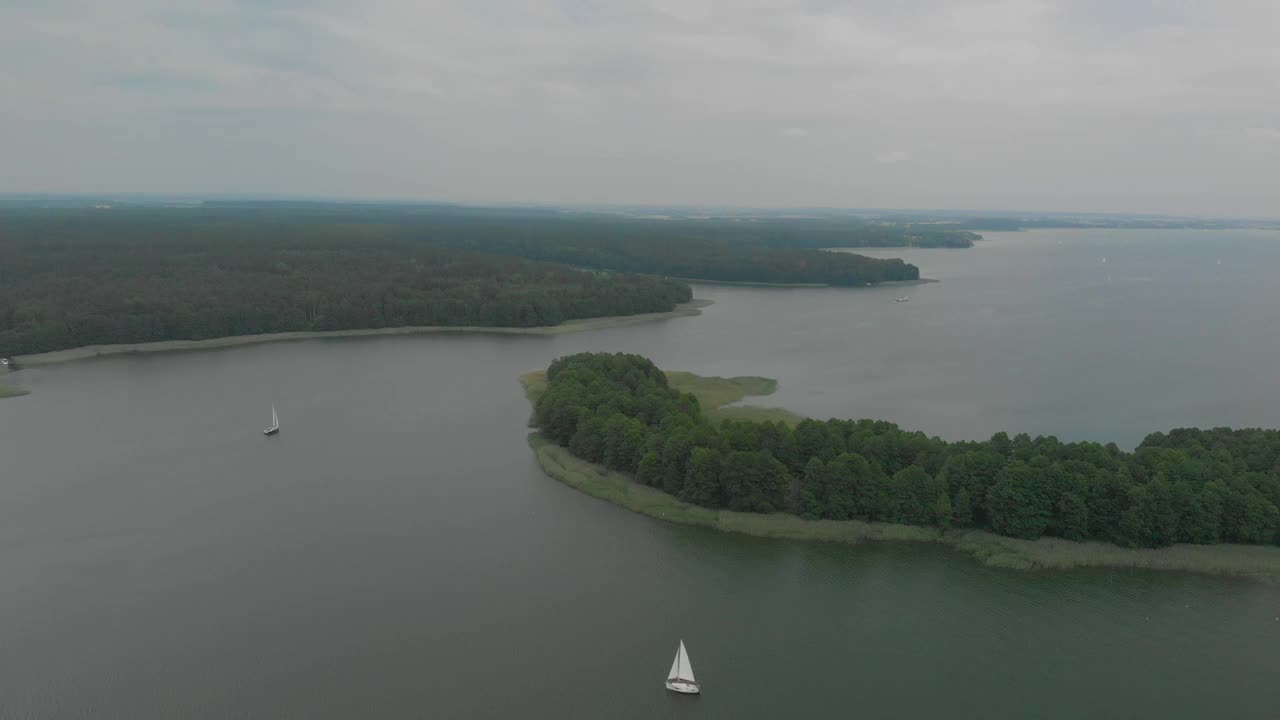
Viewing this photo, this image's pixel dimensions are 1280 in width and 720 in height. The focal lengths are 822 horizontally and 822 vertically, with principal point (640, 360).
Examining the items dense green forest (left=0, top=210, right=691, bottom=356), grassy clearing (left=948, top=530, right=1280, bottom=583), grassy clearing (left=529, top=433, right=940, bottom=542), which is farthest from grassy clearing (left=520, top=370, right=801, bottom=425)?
dense green forest (left=0, top=210, right=691, bottom=356)

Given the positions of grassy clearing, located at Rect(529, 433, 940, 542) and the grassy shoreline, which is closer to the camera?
grassy clearing, located at Rect(529, 433, 940, 542)

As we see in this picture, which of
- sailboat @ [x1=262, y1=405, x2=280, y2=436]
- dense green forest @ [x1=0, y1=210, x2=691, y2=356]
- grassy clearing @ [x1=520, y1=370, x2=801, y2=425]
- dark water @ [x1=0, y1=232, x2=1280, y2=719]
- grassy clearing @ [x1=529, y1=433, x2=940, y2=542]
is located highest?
dense green forest @ [x1=0, y1=210, x2=691, y2=356]

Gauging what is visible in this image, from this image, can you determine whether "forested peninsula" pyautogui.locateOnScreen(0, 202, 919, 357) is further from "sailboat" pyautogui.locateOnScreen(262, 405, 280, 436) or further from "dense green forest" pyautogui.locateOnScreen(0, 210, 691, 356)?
"sailboat" pyautogui.locateOnScreen(262, 405, 280, 436)

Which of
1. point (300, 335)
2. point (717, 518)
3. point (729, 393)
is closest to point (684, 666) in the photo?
point (717, 518)

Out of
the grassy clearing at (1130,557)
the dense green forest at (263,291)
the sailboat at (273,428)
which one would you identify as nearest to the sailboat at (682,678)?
the grassy clearing at (1130,557)

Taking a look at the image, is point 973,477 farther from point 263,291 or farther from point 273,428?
point 263,291

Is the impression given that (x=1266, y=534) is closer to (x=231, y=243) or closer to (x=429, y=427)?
(x=429, y=427)

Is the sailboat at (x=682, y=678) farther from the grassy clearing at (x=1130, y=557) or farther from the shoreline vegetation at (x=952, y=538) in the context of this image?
the grassy clearing at (x=1130, y=557)
